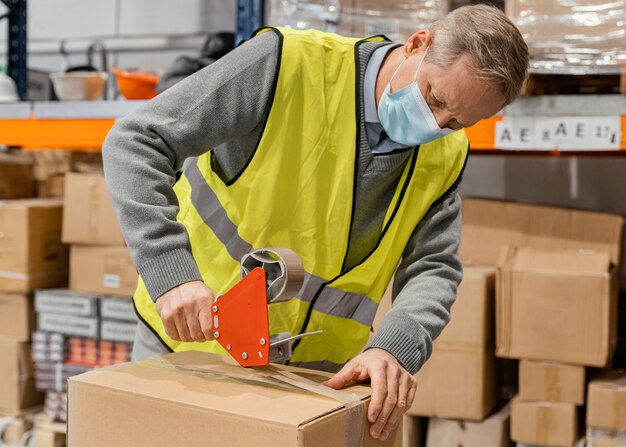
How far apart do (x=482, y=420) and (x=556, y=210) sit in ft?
2.51

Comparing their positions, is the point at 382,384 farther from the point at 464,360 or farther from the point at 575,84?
the point at 575,84

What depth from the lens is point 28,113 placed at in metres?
3.33

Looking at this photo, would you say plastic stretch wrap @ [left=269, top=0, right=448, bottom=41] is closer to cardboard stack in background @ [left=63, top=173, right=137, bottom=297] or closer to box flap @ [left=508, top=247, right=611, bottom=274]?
box flap @ [left=508, top=247, right=611, bottom=274]

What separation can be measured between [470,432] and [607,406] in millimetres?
449

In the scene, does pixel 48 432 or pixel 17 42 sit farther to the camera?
pixel 17 42

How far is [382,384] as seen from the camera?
1.36m

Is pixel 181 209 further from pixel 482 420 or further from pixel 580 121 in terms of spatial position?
pixel 482 420

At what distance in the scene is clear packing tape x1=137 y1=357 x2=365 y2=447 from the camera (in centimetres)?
128

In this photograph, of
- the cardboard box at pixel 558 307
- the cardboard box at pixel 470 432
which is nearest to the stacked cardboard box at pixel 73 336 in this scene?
the cardboard box at pixel 470 432

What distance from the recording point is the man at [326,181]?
1.38 metres

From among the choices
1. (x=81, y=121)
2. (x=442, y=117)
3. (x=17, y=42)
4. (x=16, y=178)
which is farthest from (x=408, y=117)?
(x=17, y=42)

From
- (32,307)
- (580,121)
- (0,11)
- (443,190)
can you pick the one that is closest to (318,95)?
(443,190)

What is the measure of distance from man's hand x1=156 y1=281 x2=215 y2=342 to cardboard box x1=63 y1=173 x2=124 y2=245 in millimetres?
2141

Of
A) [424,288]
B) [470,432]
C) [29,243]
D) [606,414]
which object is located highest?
[424,288]
